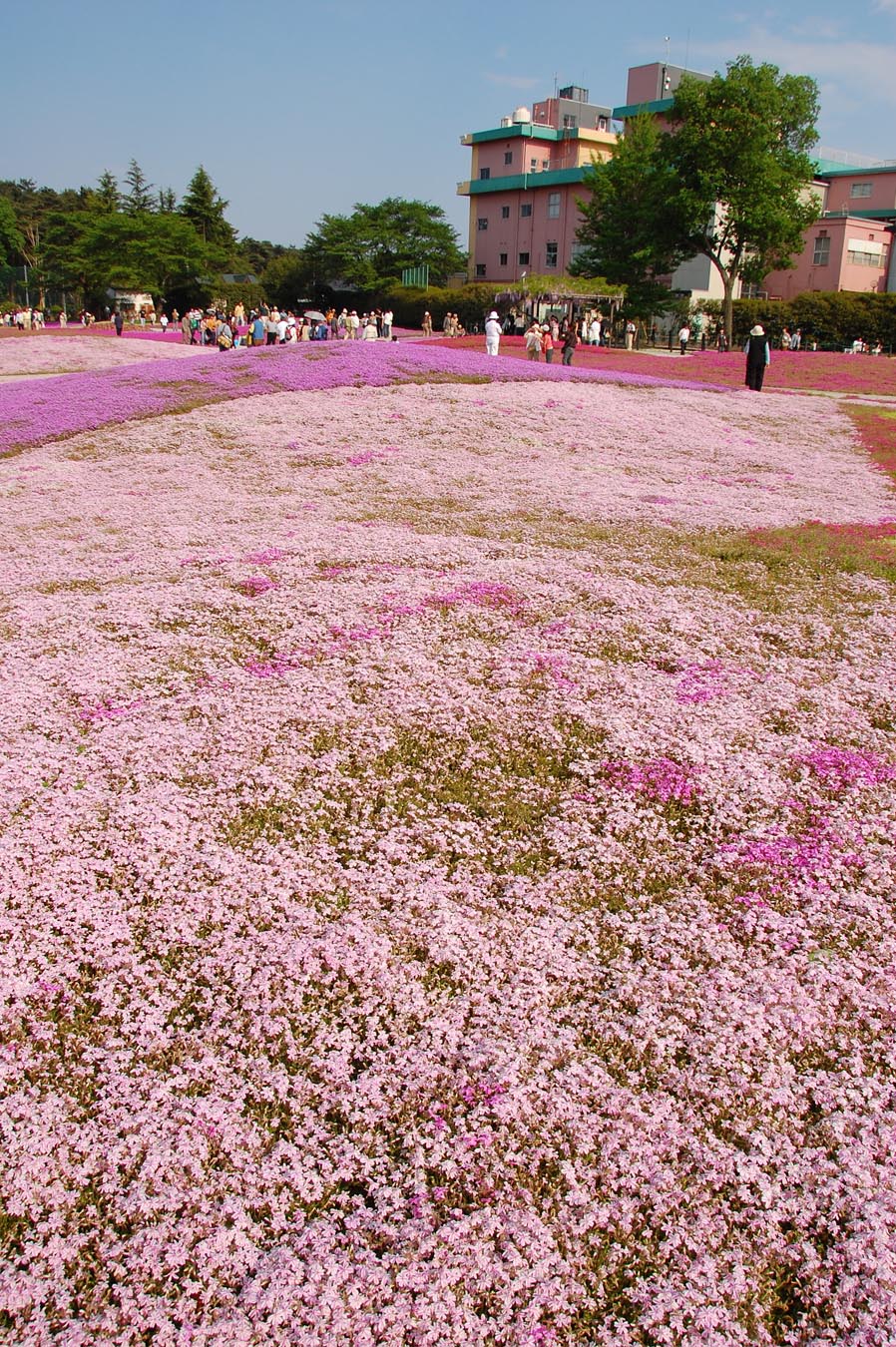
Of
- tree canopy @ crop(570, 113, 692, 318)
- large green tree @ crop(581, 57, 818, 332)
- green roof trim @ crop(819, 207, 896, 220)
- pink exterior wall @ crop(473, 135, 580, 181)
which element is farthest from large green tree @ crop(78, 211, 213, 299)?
green roof trim @ crop(819, 207, 896, 220)

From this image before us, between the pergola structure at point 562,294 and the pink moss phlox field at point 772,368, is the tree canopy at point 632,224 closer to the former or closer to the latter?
the pergola structure at point 562,294

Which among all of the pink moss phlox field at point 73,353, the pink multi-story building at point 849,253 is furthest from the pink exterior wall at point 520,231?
the pink moss phlox field at point 73,353

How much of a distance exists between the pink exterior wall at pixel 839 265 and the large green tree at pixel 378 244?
1461 inches

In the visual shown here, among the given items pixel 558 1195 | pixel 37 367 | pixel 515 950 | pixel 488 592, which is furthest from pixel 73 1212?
pixel 37 367

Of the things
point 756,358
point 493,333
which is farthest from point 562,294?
point 756,358

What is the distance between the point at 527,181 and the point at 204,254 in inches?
1357

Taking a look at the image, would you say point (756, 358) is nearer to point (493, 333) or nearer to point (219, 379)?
point (493, 333)

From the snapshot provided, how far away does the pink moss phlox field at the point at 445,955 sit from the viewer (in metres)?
3.88

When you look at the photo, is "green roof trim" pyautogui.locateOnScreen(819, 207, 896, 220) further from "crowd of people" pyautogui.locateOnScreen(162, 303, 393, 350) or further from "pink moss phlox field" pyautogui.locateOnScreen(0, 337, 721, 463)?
"pink moss phlox field" pyautogui.locateOnScreen(0, 337, 721, 463)

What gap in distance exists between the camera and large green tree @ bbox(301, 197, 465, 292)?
97.4m

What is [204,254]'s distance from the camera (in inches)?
3511

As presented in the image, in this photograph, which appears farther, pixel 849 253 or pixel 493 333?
pixel 849 253

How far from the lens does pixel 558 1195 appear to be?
165 inches

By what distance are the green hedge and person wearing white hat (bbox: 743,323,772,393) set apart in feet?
115
